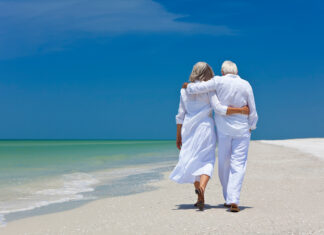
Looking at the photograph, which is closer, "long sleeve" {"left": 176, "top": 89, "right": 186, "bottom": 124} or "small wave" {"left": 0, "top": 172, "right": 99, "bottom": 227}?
"long sleeve" {"left": 176, "top": 89, "right": 186, "bottom": 124}

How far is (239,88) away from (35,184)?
5984 millimetres

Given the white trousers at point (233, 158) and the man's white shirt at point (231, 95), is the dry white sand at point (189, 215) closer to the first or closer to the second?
the white trousers at point (233, 158)

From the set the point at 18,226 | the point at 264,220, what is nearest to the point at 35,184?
the point at 18,226

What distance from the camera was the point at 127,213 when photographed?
5039 mm

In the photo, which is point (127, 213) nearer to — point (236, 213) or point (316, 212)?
point (236, 213)

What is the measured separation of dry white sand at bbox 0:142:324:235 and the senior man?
0.44m

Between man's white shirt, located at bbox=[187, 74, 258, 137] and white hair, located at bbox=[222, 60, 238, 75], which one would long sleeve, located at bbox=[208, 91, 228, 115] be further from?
white hair, located at bbox=[222, 60, 238, 75]

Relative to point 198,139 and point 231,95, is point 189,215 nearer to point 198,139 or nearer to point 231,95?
point 198,139

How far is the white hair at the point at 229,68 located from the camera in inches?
200

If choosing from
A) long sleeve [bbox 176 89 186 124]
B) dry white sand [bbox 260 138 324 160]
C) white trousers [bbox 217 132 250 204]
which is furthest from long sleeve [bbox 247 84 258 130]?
dry white sand [bbox 260 138 324 160]

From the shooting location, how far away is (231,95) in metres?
4.96

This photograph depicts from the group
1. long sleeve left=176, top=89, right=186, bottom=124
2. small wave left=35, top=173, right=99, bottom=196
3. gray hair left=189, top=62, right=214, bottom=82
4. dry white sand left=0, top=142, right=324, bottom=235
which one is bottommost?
small wave left=35, top=173, right=99, bottom=196

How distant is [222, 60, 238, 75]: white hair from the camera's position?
5085mm

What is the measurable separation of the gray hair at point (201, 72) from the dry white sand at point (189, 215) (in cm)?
162
